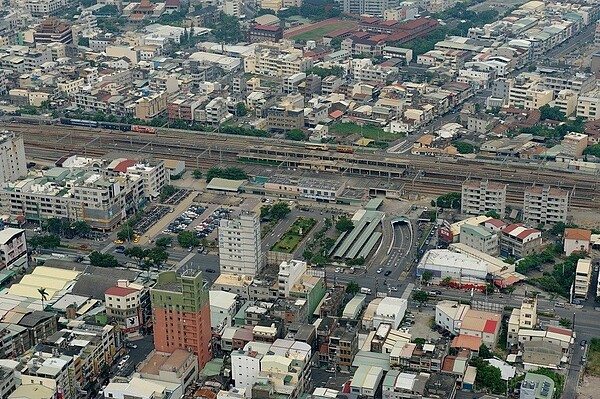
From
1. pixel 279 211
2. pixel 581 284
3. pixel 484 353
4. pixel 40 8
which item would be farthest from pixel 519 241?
pixel 40 8

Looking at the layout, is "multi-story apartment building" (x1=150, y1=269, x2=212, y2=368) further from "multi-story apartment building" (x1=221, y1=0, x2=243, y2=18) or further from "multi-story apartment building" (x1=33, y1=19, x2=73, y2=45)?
"multi-story apartment building" (x1=221, y1=0, x2=243, y2=18)

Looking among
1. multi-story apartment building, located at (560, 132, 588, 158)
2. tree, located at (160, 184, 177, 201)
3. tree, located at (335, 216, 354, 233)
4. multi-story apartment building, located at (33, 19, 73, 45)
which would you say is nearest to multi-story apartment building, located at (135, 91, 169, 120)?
tree, located at (160, 184, 177, 201)

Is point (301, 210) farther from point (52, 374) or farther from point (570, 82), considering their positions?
point (570, 82)

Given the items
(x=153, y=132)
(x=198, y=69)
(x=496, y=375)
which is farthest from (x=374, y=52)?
(x=496, y=375)

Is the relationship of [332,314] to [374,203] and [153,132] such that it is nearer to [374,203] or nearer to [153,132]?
[374,203]

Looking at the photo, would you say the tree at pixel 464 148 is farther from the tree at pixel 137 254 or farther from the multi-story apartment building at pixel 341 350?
the multi-story apartment building at pixel 341 350

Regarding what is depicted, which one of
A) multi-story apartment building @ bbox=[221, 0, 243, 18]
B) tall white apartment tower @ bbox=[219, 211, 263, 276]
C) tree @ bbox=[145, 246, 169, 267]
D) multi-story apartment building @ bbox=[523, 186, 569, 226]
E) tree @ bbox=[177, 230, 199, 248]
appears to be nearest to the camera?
tall white apartment tower @ bbox=[219, 211, 263, 276]
